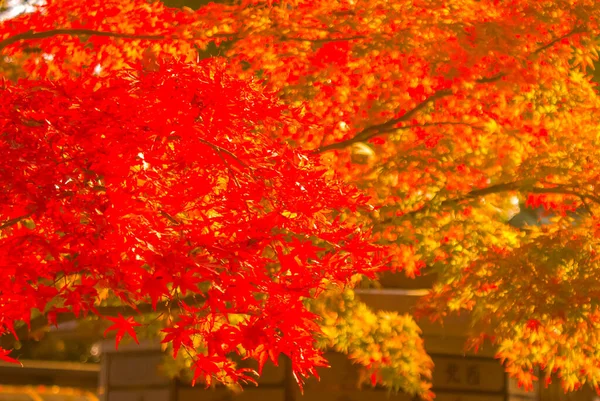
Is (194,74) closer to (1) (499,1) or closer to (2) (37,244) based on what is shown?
(2) (37,244)

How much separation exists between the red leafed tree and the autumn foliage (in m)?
0.02

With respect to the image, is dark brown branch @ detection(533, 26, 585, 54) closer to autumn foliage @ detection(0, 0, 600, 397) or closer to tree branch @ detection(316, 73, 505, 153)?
autumn foliage @ detection(0, 0, 600, 397)

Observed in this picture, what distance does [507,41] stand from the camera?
9008 mm

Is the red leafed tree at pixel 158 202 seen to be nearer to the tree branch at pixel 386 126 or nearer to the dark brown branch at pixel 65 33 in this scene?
the dark brown branch at pixel 65 33

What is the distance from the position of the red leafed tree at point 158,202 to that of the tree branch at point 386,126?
360cm

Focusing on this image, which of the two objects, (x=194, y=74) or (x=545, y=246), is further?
(x=545, y=246)

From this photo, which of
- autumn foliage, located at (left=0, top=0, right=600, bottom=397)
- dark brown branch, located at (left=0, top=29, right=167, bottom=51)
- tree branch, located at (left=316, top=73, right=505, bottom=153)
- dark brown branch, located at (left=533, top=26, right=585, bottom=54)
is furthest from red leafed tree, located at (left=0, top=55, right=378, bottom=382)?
dark brown branch, located at (left=533, top=26, right=585, bottom=54)

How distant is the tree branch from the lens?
33.0ft

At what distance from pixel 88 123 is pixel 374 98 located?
17.1 feet

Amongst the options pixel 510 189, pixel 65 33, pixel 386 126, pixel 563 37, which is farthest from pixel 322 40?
pixel 510 189

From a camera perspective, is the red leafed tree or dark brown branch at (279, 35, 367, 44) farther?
dark brown branch at (279, 35, 367, 44)

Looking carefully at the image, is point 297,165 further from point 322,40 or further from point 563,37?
point 563,37

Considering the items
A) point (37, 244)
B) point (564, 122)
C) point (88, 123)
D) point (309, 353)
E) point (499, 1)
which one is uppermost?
point (499, 1)

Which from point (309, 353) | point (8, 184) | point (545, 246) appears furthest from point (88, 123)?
point (545, 246)
